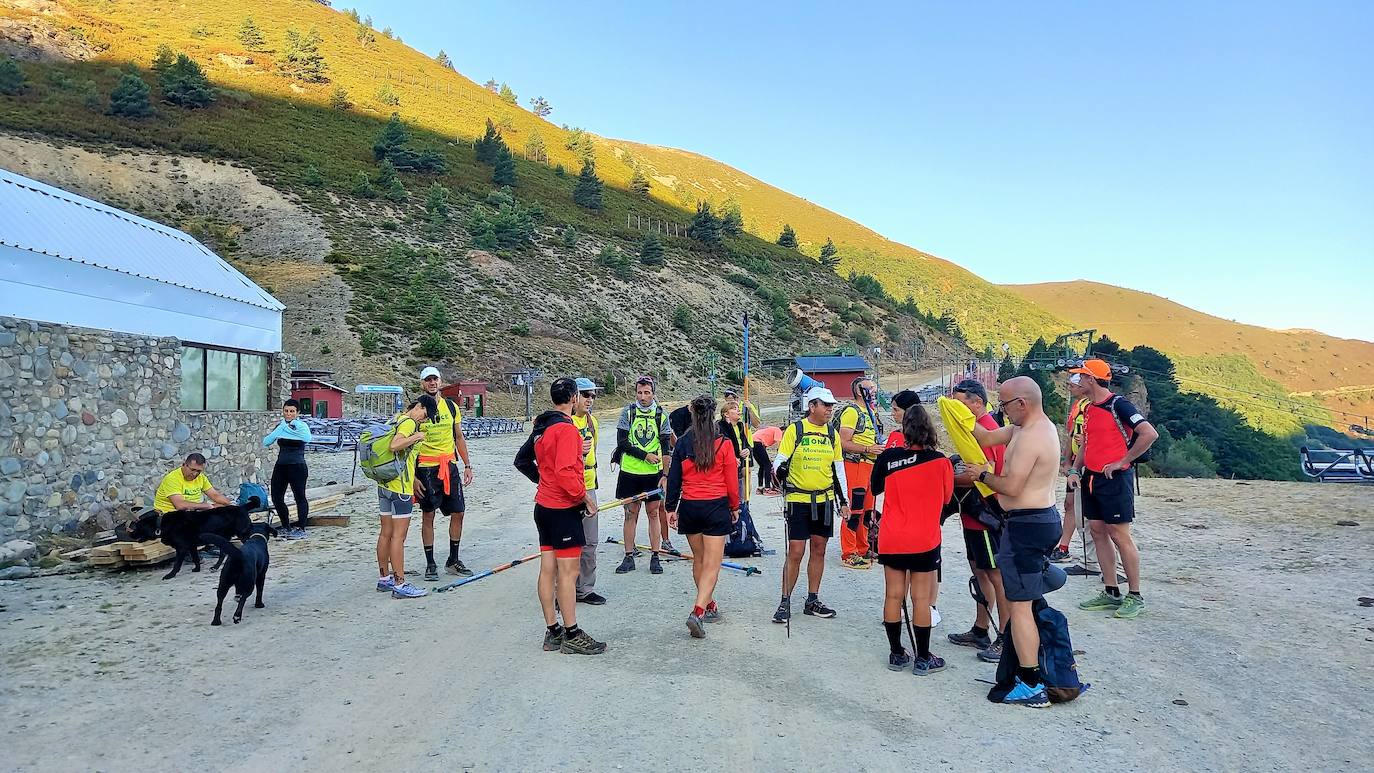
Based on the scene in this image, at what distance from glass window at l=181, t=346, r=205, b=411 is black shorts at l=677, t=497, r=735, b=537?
9.84m

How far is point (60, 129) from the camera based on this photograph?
53906 millimetres

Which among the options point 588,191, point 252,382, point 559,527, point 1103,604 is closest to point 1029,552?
point 1103,604

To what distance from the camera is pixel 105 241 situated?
39.0 feet

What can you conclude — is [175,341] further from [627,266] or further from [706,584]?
[627,266]

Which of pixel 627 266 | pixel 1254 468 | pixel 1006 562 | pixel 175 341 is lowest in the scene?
pixel 1254 468

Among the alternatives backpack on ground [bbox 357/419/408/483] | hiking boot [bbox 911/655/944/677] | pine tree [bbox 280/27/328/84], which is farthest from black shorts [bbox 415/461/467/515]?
pine tree [bbox 280/27/328/84]

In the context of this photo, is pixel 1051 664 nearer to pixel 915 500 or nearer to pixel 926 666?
pixel 926 666

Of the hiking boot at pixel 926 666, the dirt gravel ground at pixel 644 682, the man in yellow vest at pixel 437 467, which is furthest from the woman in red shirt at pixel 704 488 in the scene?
the man in yellow vest at pixel 437 467

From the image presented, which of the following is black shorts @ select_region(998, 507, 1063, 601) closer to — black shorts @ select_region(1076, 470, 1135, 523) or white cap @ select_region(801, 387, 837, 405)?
white cap @ select_region(801, 387, 837, 405)

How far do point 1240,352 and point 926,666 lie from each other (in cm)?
17277

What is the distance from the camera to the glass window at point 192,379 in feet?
40.0

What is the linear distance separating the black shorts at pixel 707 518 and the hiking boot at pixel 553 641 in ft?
4.05

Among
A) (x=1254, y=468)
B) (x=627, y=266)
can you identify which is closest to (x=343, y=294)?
(x=627, y=266)

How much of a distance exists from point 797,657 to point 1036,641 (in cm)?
163
